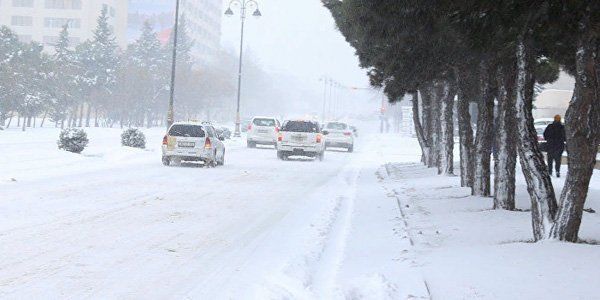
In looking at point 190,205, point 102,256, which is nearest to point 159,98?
point 190,205

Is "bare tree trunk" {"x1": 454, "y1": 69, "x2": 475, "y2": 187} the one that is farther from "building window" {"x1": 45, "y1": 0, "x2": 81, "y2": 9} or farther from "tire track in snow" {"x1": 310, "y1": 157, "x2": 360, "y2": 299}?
"building window" {"x1": 45, "y1": 0, "x2": 81, "y2": 9}

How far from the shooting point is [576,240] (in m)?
9.41

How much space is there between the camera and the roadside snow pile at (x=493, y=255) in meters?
7.28

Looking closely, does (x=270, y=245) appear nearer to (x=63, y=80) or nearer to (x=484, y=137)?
(x=484, y=137)

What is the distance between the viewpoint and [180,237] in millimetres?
10859

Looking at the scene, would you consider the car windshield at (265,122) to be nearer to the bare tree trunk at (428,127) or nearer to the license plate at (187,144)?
the bare tree trunk at (428,127)

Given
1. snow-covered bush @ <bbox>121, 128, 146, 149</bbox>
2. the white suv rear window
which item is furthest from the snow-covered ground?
snow-covered bush @ <bbox>121, 128, 146, 149</bbox>

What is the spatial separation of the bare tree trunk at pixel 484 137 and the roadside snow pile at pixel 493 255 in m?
0.95

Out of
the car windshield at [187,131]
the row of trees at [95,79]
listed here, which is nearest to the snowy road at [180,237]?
the car windshield at [187,131]

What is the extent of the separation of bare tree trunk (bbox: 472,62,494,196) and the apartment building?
12096cm

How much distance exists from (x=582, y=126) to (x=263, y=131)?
121 ft

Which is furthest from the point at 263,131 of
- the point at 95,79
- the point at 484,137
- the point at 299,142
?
the point at 95,79

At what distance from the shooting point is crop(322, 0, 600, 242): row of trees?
9094mm

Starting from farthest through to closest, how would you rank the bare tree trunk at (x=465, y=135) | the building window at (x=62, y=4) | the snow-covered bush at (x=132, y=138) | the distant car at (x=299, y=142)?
1. the building window at (x=62, y=4)
2. the snow-covered bush at (x=132, y=138)
3. the distant car at (x=299, y=142)
4. the bare tree trunk at (x=465, y=135)
